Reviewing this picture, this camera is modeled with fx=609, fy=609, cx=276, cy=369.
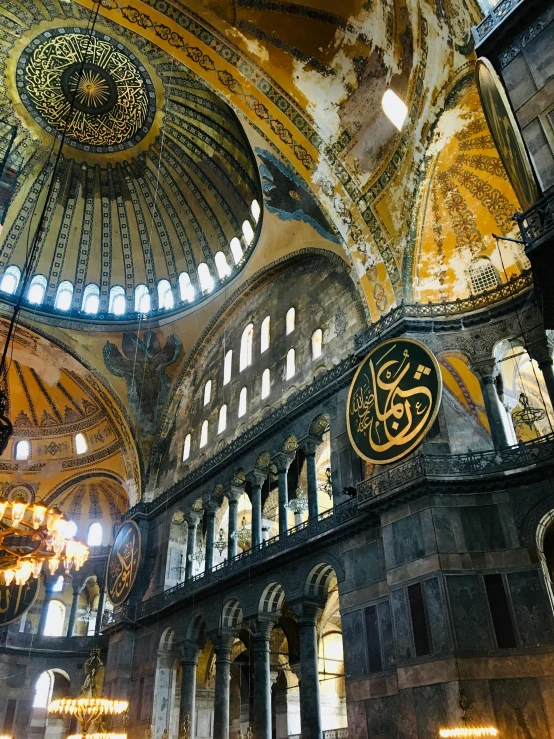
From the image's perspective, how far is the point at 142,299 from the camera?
1919 cm

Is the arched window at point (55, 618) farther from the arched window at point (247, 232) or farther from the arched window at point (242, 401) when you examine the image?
the arched window at point (247, 232)

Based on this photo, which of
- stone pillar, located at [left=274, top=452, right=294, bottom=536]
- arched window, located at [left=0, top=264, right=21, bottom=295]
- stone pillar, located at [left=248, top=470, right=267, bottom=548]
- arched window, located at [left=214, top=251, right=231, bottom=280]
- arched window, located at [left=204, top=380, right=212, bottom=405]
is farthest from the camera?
→ arched window, located at [left=0, top=264, right=21, bottom=295]

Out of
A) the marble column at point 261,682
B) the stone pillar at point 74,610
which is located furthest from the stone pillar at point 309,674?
the stone pillar at point 74,610

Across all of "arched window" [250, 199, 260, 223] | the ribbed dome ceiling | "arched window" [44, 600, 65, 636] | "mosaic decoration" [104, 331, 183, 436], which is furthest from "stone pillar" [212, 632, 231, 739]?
"arched window" [250, 199, 260, 223]

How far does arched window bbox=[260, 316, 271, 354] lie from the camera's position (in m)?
15.4

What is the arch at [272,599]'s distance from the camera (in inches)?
477

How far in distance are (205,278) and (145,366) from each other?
3344 millimetres

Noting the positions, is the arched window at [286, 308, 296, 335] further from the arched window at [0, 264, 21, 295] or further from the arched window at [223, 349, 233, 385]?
the arched window at [0, 264, 21, 295]

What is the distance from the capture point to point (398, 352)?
9953 millimetres

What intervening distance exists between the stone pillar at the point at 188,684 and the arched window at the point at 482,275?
10048mm

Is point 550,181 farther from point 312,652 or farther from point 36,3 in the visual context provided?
point 36,3

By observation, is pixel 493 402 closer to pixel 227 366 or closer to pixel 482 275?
pixel 482 275

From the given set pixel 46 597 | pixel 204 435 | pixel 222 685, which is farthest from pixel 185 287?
pixel 46 597

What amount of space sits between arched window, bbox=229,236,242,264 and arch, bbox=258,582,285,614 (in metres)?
8.93
